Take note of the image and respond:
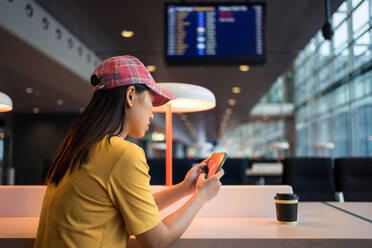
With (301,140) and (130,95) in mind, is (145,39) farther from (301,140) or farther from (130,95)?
(301,140)

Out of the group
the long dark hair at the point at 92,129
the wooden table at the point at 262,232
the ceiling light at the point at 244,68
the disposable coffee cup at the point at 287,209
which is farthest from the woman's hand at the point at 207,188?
the ceiling light at the point at 244,68

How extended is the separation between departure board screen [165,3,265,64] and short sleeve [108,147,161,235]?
2.71 m

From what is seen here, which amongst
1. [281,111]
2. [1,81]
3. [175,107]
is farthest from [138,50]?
[281,111]

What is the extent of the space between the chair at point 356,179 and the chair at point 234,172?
34.0 inches

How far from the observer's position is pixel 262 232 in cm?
123

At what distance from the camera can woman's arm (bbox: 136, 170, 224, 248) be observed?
0.94 m

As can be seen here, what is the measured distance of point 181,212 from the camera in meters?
1.02

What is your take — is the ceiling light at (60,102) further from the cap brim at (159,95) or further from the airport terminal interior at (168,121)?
the cap brim at (159,95)

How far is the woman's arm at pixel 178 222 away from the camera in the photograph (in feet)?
3.08

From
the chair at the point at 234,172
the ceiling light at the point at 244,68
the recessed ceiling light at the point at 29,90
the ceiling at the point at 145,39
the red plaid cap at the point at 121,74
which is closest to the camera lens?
the red plaid cap at the point at 121,74

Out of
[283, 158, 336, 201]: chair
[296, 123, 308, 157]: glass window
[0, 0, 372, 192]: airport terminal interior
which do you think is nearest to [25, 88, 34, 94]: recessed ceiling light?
[0, 0, 372, 192]: airport terminal interior

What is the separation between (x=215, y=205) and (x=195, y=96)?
49 centimetres

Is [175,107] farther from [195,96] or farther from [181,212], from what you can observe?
[181,212]

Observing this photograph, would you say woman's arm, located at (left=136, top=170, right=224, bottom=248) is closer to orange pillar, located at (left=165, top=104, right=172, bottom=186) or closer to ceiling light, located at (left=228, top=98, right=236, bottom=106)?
orange pillar, located at (left=165, top=104, right=172, bottom=186)
